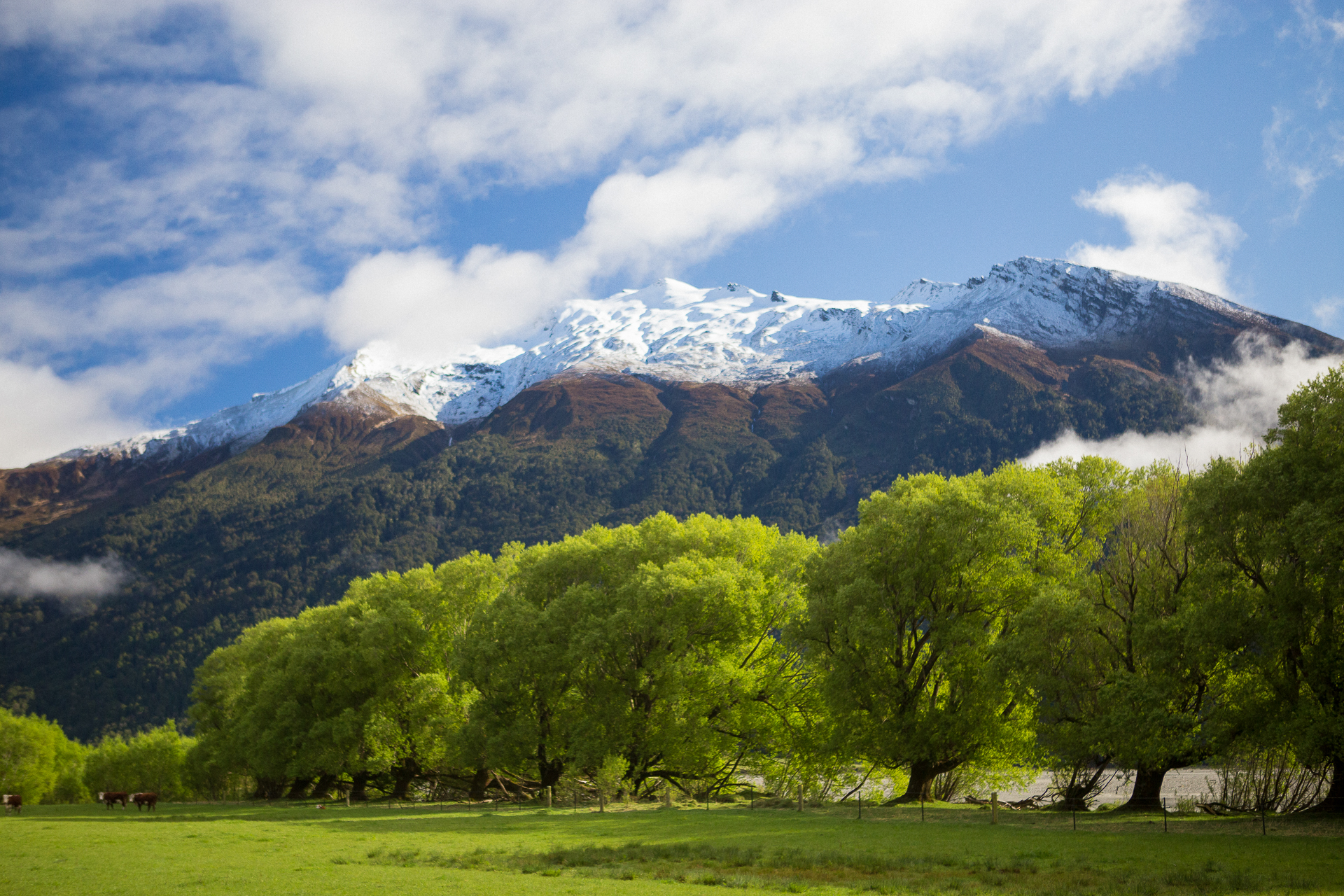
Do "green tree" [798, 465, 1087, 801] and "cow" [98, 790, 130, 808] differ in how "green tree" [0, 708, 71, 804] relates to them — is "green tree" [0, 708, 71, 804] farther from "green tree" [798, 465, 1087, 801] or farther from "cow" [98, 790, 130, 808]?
"green tree" [798, 465, 1087, 801]

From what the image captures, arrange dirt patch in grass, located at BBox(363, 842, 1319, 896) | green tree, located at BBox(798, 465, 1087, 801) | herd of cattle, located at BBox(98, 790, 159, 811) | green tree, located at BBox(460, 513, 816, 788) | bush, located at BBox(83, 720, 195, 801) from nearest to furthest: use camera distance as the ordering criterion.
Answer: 1. dirt patch in grass, located at BBox(363, 842, 1319, 896)
2. green tree, located at BBox(798, 465, 1087, 801)
3. green tree, located at BBox(460, 513, 816, 788)
4. herd of cattle, located at BBox(98, 790, 159, 811)
5. bush, located at BBox(83, 720, 195, 801)

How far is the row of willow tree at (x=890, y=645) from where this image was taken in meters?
34.4

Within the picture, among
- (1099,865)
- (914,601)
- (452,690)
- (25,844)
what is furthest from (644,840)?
(452,690)

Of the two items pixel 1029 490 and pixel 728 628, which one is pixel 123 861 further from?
pixel 1029 490

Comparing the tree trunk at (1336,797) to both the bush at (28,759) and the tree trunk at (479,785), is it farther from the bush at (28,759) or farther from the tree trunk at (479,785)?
the bush at (28,759)

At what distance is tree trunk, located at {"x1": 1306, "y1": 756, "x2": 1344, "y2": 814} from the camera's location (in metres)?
34.2

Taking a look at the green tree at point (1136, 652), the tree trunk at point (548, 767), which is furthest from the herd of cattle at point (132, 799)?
the green tree at point (1136, 652)

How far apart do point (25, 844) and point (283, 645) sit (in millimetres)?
46888

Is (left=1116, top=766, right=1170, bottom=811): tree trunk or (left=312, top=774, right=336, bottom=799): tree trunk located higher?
(left=1116, top=766, right=1170, bottom=811): tree trunk

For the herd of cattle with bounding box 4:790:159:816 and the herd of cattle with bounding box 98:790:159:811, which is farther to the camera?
the herd of cattle with bounding box 4:790:159:816

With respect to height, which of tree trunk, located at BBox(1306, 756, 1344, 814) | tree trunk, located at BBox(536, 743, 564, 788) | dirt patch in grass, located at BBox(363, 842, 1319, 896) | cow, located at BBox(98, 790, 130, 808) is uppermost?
dirt patch in grass, located at BBox(363, 842, 1319, 896)

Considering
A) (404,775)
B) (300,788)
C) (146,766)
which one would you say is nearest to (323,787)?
(300,788)

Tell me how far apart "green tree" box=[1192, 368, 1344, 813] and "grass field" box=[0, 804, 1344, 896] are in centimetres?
380

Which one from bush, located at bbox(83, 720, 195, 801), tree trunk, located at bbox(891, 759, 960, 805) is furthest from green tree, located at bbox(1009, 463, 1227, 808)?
bush, located at bbox(83, 720, 195, 801)
